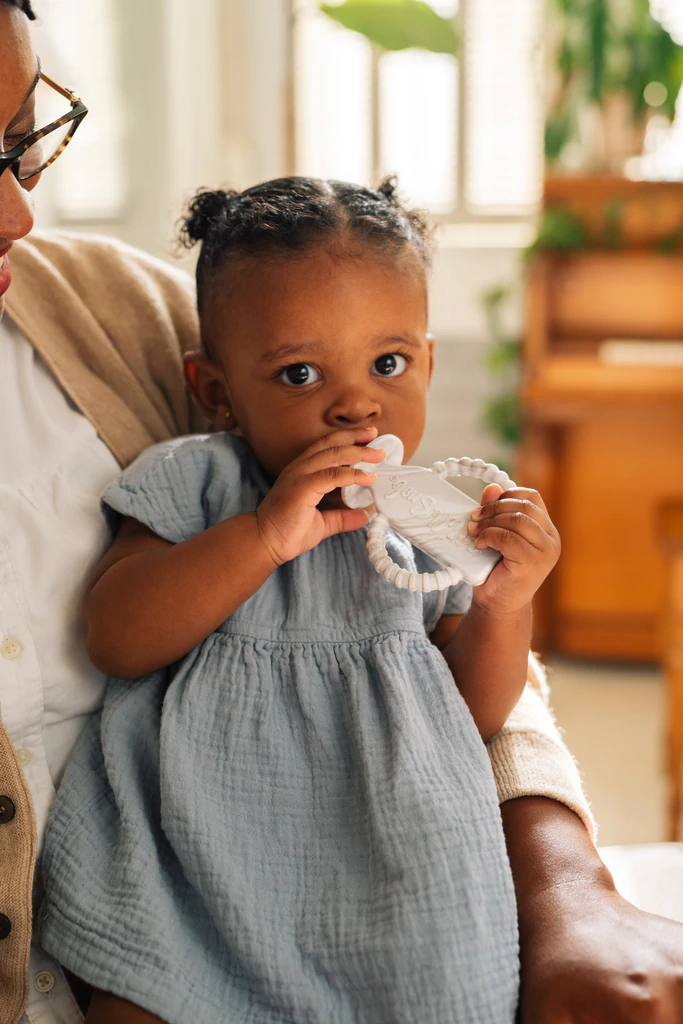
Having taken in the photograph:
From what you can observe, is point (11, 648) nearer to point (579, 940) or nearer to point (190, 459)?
point (190, 459)

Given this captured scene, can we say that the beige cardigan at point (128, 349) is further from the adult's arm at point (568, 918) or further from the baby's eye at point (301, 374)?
the baby's eye at point (301, 374)

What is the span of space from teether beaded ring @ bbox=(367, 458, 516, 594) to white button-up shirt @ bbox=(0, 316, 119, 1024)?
29cm

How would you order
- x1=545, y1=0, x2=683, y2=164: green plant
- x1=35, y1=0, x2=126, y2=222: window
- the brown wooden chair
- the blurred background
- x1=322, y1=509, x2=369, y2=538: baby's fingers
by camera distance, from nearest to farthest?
x1=322, y1=509, x2=369, y2=538: baby's fingers < the brown wooden chair < the blurred background < x1=545, y1=0, x2=683, y2=164: green plant < x1=35, y1=0, x2=126, y2=222: window

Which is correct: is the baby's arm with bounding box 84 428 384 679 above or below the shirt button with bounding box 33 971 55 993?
above

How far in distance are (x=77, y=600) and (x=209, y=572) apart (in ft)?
0.53

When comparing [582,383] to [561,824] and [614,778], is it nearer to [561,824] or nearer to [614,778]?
[614,778]

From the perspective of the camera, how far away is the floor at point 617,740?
2.45 metres

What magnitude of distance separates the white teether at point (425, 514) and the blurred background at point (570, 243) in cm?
157

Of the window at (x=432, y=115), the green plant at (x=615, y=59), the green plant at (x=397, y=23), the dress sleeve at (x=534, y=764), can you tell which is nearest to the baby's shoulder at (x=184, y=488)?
the dress sleeve at (x=534, y=764)

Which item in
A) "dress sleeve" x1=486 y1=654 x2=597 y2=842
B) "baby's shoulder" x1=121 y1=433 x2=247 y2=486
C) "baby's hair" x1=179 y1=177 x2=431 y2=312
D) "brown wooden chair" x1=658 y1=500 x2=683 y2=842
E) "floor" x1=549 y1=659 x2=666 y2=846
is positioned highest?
"baby's hair" x1=179 y1=177 x2=431 y2=312

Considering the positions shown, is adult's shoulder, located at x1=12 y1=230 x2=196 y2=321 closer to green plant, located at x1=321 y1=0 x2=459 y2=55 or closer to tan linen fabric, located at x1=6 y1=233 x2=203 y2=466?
tan linen fabric, located at x1=6 y1=233 x2=203 y2=466

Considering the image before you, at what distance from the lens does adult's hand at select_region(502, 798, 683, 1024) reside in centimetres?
71

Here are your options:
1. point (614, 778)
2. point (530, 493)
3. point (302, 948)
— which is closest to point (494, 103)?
point (614, 778)

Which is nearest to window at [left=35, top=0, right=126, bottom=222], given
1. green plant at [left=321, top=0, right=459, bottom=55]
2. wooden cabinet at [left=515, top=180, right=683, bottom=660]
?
green plant at [left=321, top=0, right=459, bottom=55]
